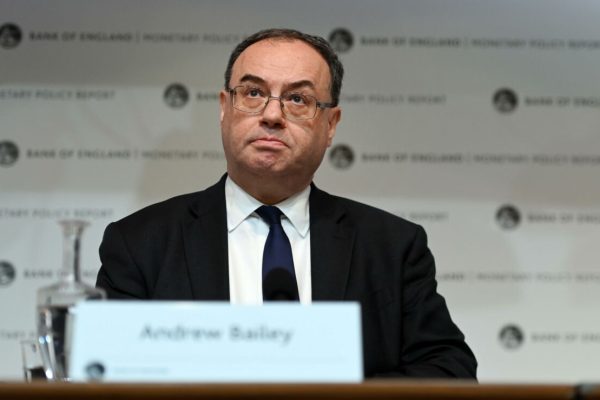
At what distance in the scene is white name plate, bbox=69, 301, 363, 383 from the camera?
1429 mm

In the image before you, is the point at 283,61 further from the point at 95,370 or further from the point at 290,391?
the point at 290,391

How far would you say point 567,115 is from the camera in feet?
12.5

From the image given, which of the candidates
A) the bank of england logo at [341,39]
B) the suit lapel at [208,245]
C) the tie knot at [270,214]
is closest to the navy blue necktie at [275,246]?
the tie knot at [270,214]

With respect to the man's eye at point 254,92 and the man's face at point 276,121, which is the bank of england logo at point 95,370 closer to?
the man's face at point 276,121

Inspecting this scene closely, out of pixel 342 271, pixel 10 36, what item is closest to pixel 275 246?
pixel 342 271

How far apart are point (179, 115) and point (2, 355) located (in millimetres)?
1159

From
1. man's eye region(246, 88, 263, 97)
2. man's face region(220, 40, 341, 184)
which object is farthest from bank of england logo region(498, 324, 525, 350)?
man's eye region(246, 88, 263, 97)

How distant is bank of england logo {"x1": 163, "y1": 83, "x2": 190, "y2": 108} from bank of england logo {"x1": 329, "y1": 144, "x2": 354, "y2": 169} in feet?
2.05

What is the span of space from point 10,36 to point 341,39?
1334 millimetres

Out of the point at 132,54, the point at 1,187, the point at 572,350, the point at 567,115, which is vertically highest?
the point at 132,54

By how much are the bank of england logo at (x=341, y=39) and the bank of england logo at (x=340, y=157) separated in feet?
1.30

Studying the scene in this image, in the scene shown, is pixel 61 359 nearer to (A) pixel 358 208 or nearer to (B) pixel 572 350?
(A) pixel 358 208

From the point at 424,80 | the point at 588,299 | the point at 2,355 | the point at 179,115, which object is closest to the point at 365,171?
the point at 424,80

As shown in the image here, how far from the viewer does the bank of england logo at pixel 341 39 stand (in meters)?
3.77
